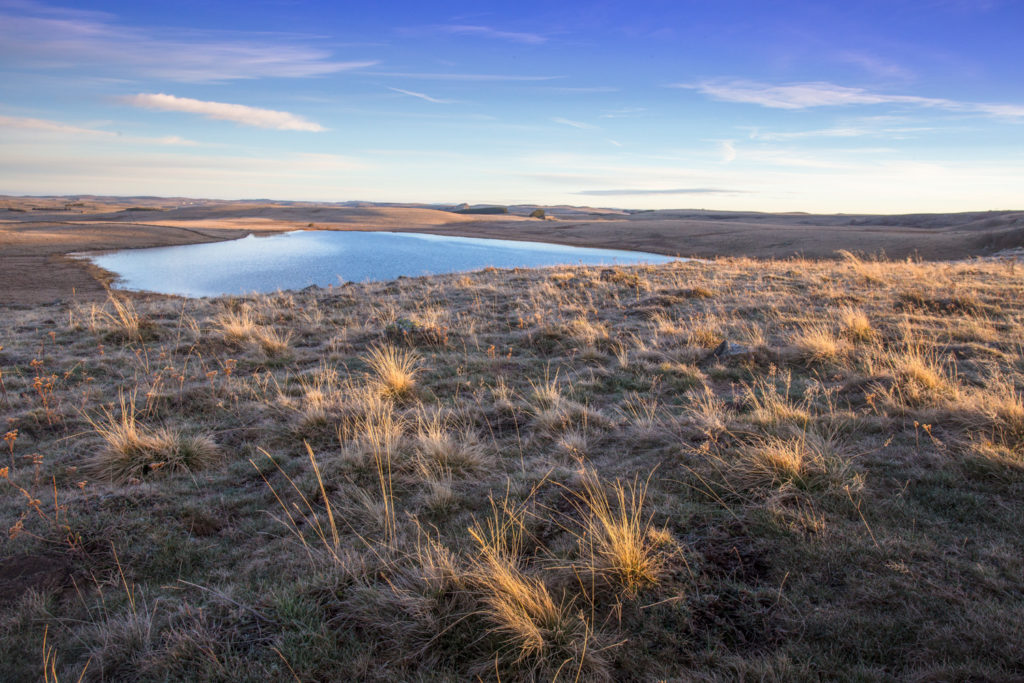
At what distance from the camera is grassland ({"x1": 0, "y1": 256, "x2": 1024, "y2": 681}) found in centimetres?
232

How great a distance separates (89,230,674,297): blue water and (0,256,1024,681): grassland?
14.5m

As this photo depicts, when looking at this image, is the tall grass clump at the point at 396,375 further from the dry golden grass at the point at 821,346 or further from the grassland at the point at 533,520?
the dry golden grass at the point at 821,346

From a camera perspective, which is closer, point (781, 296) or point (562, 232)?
point (781, 296)

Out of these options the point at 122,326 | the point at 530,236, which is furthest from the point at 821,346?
the point at 530,236

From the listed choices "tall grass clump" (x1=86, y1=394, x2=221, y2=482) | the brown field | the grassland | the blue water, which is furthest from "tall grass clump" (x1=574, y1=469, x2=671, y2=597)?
the brown field

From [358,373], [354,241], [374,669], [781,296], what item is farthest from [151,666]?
[354,241]

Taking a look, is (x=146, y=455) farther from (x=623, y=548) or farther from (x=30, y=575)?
(x=623, y=548)

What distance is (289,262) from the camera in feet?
90.4

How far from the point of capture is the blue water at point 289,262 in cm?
2230

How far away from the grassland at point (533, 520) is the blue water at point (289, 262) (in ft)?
47.6

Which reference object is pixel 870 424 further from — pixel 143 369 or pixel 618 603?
pixel 143 369

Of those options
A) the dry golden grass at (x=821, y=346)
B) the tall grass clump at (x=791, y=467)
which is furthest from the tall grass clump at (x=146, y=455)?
the dry golden grass at (x=821, y=346)

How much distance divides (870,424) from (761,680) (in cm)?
301

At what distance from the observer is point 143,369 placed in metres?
7.09
